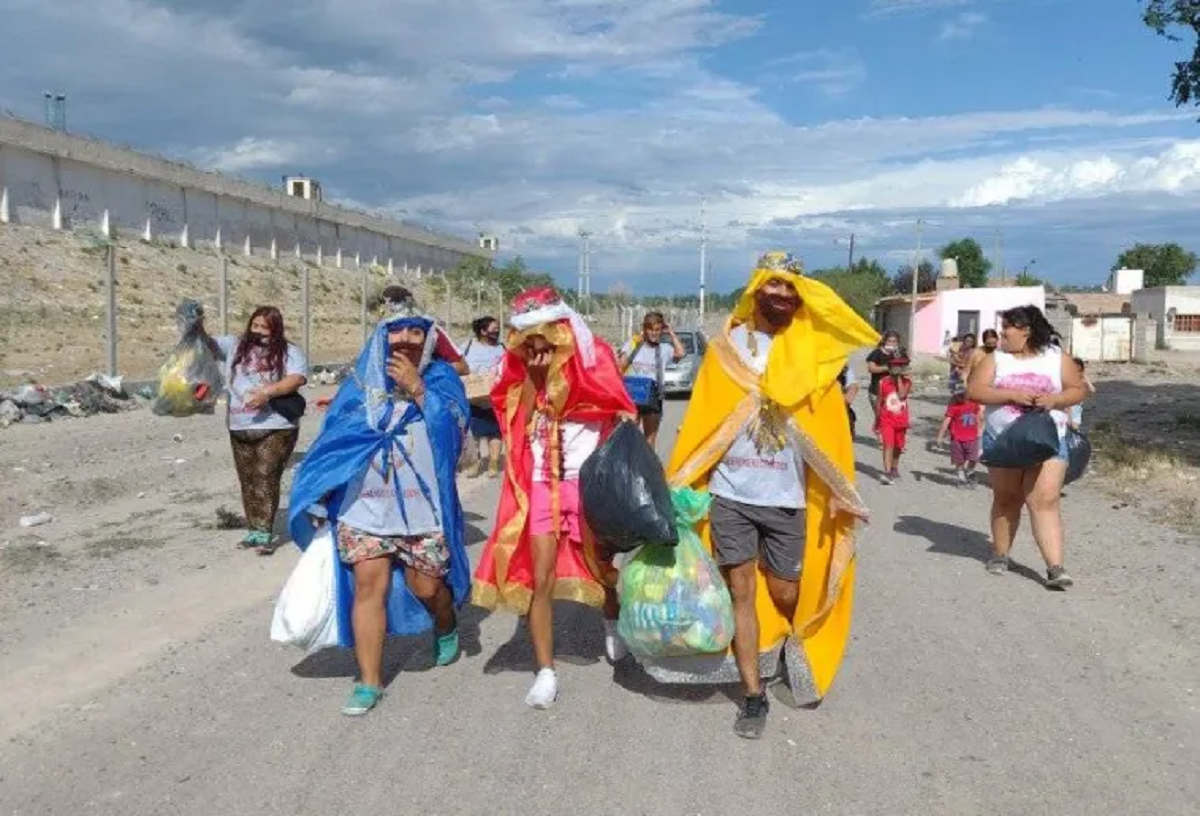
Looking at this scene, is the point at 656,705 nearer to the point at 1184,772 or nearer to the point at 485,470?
the point at 1184,772

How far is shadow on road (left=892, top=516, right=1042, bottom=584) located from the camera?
8145 mm

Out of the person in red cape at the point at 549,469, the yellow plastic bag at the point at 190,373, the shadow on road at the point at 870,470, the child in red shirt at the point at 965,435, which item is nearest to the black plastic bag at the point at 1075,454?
the child in red shirt at the point at 965,435

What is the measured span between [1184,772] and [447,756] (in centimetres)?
287

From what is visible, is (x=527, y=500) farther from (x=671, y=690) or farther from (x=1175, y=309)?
(x=1175, y=309)

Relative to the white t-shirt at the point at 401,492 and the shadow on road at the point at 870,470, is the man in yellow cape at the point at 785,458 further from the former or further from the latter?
the shadow on road at the point at 870,470

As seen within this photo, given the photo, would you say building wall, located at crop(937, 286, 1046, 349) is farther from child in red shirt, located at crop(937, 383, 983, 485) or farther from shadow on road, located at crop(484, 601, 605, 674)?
shadow on road, located at crop(484, 601, 605, 674)

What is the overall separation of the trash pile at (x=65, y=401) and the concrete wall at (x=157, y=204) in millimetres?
21121

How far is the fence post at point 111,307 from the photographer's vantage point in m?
15.3

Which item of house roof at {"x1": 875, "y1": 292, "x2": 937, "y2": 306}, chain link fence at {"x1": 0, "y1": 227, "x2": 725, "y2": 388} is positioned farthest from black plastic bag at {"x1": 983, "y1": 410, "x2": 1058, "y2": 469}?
house roof at {"x1": 875, "y1": 292, "x2": 937, "y2": 306}

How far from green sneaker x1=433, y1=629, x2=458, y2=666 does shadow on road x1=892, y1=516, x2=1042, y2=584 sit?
4.24 meters

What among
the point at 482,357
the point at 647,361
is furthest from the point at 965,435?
the point at 482,357

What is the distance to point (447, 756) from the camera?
4.42m

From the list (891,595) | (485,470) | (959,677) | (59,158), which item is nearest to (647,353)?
(485,470)

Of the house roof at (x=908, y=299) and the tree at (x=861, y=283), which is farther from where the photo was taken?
the tree at (x=861, y=283)
